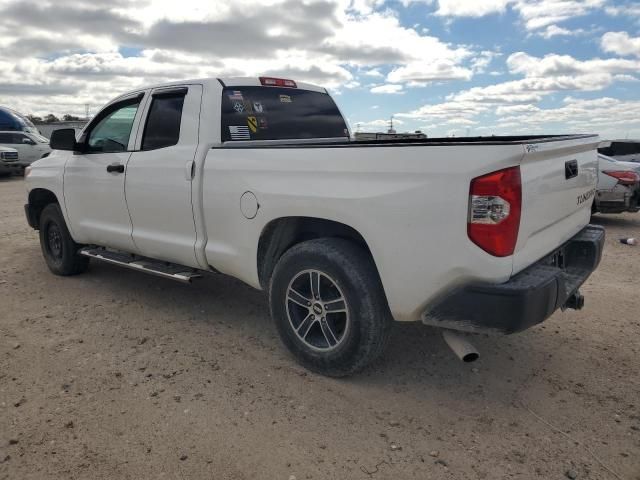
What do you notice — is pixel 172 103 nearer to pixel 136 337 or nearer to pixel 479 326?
pixel 136 337

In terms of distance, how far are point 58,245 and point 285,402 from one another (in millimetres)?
4041

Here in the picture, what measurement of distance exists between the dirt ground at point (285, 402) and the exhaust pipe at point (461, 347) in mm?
380

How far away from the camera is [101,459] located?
8.80 ft

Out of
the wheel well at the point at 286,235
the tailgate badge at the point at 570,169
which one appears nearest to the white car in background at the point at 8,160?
the wheel well at the point at 286,235

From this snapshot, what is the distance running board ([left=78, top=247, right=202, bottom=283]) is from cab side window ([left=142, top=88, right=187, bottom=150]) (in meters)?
1.03

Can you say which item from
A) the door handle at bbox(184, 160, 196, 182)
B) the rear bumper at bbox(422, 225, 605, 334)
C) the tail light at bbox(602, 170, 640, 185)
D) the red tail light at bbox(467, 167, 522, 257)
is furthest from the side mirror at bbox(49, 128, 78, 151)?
the tail light at bbox(602, 170, 640, 185)

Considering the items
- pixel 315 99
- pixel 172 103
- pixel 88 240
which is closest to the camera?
pixel 172 103

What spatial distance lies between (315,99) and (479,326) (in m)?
3.02

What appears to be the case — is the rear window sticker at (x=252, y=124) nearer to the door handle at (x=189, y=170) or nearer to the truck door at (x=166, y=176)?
the truck door at (x=166, y=176)

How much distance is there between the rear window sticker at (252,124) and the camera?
14.1 feet

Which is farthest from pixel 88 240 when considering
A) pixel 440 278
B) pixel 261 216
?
pixel 440 278

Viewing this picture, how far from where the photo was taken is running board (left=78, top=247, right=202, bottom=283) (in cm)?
431

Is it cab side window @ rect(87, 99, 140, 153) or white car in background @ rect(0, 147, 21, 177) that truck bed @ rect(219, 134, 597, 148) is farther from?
white car in background @ rect(0, 147, 21, 177)

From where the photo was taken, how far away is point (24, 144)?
18469 millimetres
